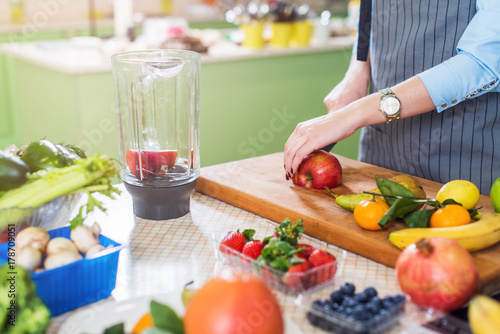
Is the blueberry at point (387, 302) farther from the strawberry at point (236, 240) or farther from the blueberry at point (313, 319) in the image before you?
the strawberry at point (236, 240)

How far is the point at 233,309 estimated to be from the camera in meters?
0.60

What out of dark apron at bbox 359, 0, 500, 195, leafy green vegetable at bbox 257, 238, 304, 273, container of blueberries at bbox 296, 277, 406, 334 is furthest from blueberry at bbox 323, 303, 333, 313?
dark apron at bbox 359, 0, 500, 195

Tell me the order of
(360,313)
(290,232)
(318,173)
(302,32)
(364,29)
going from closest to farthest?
1. (360,313)
2. (290,232)
3. (318,173)
4. (364,29)
5. (302,32)

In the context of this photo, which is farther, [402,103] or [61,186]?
[402,103]

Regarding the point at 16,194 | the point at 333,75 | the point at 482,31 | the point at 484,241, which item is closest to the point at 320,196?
the point at 484,241

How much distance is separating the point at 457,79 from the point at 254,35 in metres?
2.15

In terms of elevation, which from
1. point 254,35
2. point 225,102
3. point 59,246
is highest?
point 254,35

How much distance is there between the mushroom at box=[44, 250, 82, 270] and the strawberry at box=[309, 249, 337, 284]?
1.15 ft

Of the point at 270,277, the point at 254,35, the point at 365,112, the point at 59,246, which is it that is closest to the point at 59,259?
the point at 59,246

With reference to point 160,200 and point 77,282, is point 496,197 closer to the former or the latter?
point 160,200

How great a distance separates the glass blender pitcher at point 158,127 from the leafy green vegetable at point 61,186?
0.72 ft

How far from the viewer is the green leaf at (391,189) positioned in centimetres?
105

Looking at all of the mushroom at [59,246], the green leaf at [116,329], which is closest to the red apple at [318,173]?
the mushroom at [59,246]

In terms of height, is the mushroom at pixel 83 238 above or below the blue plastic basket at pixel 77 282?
above
